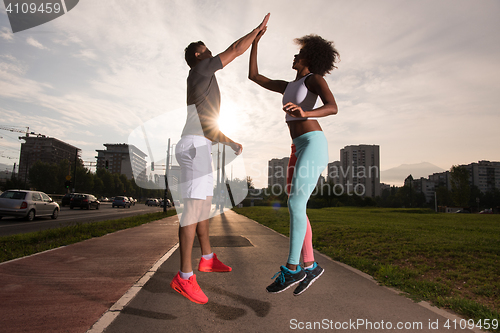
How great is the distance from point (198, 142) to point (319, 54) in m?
0.96

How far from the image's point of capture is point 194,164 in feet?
6.61

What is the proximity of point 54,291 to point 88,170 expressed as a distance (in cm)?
9233

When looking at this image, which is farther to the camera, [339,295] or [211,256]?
[339,295]

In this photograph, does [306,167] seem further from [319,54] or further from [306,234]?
[319,54]

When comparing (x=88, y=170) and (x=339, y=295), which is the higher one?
(x=88, y=170)

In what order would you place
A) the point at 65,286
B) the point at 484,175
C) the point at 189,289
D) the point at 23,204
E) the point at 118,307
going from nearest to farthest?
the point at 189,289
the point at 118,307
the point at 65,286
the point at 23,204
the point at 484,175

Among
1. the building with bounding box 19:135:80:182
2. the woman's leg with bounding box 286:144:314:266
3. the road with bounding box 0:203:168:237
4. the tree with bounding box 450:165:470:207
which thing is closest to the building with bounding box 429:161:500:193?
the tree with bounding box 450:165:470:207

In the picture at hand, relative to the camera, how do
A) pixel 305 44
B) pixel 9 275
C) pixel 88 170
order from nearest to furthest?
pixel 305 44, pixel 9 275, pixel 88 170

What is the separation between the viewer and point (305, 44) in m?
1.93

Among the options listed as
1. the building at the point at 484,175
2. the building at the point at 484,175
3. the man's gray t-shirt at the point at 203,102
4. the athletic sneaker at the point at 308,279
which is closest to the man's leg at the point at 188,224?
the man's gray t-shirt at the point at 203,102

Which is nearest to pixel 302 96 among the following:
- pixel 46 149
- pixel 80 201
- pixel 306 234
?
pixel 306 234

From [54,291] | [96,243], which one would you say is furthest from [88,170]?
[54,291]

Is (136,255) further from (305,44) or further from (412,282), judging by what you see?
(305,44)

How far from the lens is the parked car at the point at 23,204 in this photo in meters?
16.3
